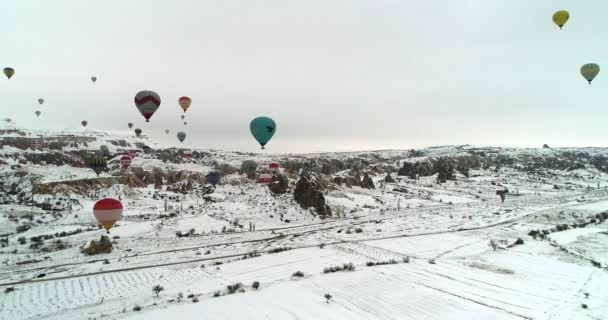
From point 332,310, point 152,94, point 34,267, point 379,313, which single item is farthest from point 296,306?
point 152,94

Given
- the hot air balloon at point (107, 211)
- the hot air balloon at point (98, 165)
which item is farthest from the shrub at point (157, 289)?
the hot air balloon at point (98, 165)

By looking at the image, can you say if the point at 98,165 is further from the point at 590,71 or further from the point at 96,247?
the point at 590,71

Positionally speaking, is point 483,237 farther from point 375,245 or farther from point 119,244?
point 119,244

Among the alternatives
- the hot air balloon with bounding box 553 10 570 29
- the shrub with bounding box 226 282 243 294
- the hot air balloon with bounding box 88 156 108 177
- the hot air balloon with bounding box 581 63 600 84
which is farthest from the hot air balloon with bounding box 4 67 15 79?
the hot air balloon with bounding box 581 63 600 84

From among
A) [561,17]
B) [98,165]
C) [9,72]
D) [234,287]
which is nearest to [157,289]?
[234,287]

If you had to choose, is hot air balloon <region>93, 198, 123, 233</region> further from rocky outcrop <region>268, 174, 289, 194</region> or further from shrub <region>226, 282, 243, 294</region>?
rocky outcrop <region>268, 174, 289, 194</region>

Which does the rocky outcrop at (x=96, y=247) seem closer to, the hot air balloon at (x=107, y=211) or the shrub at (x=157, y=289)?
the hot air balloon at (x=107, y=211)
